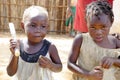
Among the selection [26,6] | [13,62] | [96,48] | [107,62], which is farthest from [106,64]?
[26,6]

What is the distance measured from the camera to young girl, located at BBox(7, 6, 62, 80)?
187 cm

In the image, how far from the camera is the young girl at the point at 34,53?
1867mm

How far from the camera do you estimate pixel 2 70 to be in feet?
15.2

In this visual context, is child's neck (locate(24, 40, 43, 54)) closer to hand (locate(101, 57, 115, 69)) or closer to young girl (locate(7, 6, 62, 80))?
young girl (locate(7, 6, 62, 80))

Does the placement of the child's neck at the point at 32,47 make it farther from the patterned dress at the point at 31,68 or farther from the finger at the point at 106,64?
the finger at the point at 106,64

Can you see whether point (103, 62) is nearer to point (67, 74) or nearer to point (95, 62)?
point (95, 62)

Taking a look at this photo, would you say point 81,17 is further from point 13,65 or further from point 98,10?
point 13,65

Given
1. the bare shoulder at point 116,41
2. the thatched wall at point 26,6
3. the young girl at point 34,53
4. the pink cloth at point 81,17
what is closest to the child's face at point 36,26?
the young girl at point 34,53

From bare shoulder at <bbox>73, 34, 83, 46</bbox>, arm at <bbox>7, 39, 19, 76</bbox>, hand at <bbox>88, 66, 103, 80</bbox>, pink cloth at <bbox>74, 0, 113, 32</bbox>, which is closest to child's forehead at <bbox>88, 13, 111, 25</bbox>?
bare shoulder at <bbox>73, 34, 83, 46</bbox>

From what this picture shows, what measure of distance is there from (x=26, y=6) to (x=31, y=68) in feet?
27.6

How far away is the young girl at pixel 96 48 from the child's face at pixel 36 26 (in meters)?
0.29

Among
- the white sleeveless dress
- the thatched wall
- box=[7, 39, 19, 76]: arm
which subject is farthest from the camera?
the thatched wall

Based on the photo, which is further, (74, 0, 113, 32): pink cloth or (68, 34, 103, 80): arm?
(74, 0, 113, 32): pink cloth

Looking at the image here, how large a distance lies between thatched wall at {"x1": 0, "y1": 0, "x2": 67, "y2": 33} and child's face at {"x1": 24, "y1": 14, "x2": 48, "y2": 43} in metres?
8.23
